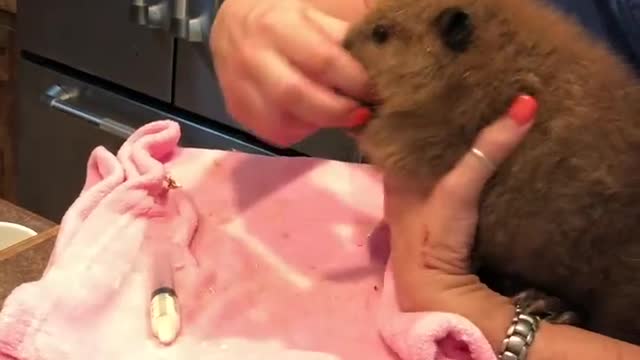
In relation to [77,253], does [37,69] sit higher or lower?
lower

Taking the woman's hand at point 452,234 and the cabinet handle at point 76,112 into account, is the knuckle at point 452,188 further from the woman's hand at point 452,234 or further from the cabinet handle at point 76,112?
the cabinet handle at point 76,112

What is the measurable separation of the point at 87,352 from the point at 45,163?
116 cm

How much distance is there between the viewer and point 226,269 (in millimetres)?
748

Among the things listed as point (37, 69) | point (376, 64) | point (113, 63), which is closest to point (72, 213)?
point (376, 64)

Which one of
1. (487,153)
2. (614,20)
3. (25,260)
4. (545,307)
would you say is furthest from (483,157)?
(25,260)

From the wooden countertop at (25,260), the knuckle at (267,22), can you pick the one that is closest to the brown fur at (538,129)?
the knuckle at (267,22)

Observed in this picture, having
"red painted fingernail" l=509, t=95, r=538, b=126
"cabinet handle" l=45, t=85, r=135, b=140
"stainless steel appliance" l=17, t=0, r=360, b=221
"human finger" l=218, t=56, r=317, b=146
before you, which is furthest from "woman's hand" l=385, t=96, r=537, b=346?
"cabinet handle" l=45, t=85, r=135, b=140

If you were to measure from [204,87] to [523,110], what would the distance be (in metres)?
0.96

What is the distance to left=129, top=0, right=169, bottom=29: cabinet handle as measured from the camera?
1.47 meters

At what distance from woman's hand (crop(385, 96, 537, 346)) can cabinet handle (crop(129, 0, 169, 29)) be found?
2.85 ft

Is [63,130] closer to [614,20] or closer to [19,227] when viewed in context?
[19,227]

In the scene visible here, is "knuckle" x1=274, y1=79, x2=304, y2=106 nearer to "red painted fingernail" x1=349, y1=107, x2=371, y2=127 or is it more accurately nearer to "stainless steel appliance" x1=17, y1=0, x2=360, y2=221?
"red painted fingernail" x1=349, y1=107, x2=371, y2=127

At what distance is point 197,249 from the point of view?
77cm

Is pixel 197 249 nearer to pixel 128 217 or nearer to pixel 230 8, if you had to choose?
pixel 128 217
